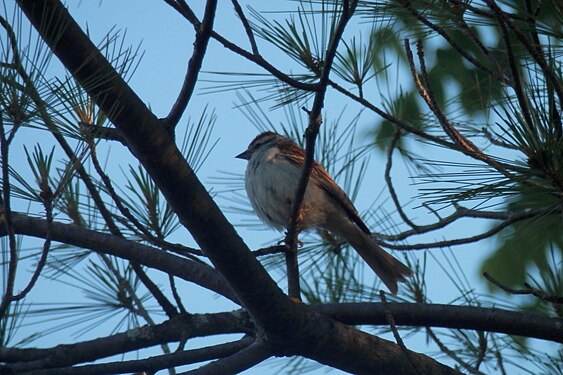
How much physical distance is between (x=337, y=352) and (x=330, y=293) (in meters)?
0.86

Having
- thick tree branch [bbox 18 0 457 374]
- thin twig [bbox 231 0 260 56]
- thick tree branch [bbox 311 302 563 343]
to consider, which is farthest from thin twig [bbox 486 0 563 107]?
thick tree branch [bbox 311 302 563 343]

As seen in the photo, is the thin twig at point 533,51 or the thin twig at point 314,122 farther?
the thin twig at point 314,122

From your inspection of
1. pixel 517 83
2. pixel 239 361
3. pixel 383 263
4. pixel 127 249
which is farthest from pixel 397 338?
pixel 383 263

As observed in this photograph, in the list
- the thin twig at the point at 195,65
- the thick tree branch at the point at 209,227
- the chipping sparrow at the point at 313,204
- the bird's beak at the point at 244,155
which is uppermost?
the bird's beak at the point at 244,155

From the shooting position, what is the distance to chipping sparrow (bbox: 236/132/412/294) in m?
4.93

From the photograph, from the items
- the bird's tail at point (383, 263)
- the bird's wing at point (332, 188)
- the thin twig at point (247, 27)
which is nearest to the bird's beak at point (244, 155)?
the bird's wing at point (332, 188)

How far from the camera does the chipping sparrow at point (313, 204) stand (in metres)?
4.93

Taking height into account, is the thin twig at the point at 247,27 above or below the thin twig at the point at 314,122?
above

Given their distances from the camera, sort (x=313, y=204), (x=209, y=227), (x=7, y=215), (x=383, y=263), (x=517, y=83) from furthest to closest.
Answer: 1. (x=313, y=204)
2. (x=383, y=263)
3. (x=209, y=227)
4. (x=517, y=83)
5. (x=7, y=215)

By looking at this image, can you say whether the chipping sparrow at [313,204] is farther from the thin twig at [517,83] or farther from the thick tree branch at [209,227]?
the thin twig at [517,83]

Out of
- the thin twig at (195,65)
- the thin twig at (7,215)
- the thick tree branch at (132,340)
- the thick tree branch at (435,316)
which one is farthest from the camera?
the thick tree branch at (132,340)

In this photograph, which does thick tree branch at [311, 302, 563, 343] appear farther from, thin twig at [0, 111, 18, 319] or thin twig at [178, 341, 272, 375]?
thin twig at [0, 111, 18, 319]

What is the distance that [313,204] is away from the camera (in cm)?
513

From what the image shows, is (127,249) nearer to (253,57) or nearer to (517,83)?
(253,57)
